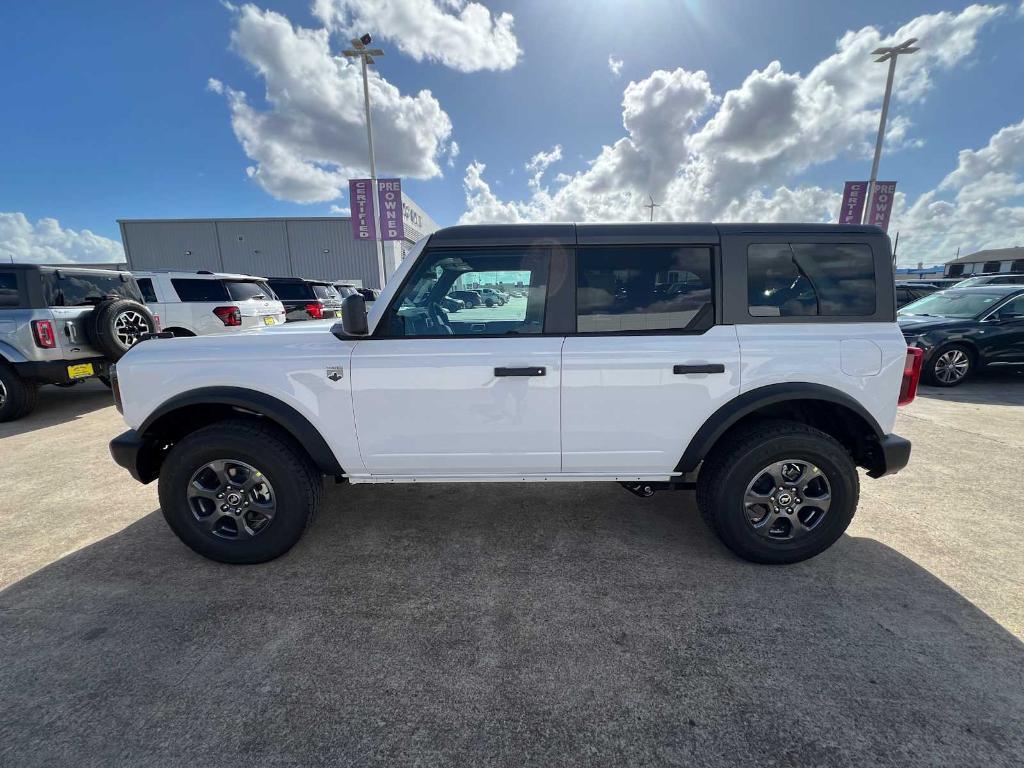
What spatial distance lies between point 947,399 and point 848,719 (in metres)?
7.03

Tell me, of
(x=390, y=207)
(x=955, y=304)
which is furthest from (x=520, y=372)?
(x=390, y=207)

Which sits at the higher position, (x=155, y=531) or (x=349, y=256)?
(x=349, y=256)

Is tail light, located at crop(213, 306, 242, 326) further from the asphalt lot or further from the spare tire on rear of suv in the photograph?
the asphalt lot

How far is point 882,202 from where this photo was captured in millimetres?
17672

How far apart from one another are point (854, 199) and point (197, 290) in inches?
898

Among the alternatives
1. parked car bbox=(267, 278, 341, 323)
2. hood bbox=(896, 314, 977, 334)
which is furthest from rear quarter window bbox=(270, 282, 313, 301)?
hood bbox=(896, 314, 977, 334)

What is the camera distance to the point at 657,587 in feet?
7.99

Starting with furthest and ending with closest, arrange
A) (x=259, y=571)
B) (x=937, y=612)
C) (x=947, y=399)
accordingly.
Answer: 1. (x=947, y=399)
2. (x=259, y=571)
3. (x=937, y=612)

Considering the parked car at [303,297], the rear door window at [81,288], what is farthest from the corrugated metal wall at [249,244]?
the rear door window at [81,288]

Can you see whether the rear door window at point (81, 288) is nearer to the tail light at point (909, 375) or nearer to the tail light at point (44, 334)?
the tail light at point (44, 334)

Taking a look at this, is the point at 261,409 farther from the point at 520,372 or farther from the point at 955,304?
the point at 955,304

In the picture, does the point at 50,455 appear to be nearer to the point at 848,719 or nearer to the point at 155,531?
the point at 155,531

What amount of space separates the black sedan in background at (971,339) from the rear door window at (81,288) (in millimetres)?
12380

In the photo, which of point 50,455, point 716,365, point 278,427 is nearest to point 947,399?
point 716,365
